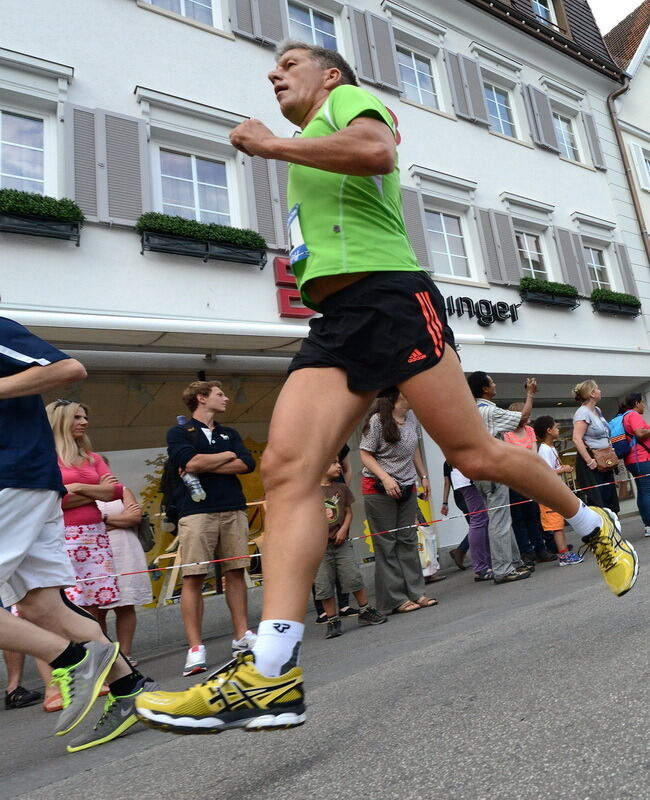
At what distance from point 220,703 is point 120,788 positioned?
510 mm

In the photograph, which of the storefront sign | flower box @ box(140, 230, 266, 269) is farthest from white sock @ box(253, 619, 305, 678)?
the storefront sign

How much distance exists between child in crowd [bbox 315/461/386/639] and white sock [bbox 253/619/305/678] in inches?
133

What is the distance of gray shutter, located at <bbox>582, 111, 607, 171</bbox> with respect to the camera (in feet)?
50.4

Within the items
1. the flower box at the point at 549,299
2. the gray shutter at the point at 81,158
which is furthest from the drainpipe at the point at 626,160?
the gray shutter at the point at 81,158

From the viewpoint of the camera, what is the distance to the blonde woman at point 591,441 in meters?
7.41

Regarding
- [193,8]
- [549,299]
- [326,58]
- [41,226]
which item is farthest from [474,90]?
[326,58]

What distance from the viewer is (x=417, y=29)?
41.9 ft

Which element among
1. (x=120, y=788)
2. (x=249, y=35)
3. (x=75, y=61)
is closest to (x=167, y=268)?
(x=75, y=61)

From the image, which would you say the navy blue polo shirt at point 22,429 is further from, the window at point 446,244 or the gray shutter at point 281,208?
the window at point 446,244

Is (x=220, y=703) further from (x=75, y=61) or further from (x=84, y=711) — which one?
(x=75, y=61)

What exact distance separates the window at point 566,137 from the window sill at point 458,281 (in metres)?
5.01

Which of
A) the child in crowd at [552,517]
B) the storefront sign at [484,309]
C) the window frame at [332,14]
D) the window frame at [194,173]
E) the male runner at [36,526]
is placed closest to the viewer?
the male runner at [36,526]

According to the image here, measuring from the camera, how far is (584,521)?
7.83ft

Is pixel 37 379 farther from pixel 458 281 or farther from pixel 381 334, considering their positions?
pixel 458 281
